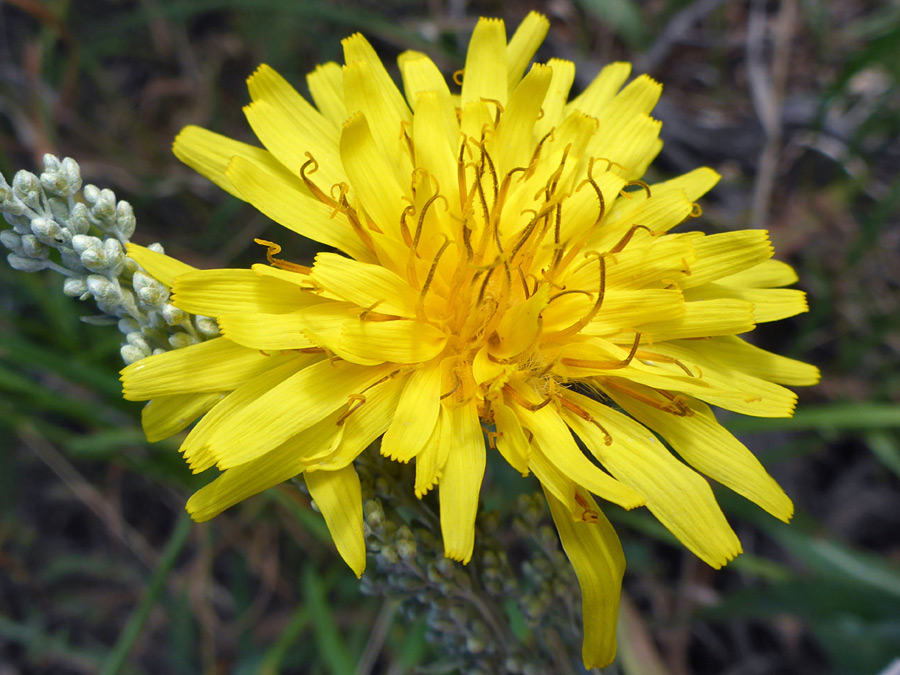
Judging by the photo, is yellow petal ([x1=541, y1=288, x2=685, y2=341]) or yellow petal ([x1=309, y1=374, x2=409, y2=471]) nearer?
yellow petal ([x1=309, y1=374, x2=409, y2=471])

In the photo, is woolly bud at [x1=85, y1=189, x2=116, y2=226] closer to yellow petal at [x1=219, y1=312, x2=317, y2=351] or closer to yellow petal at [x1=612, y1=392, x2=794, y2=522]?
yellow petal at [x1=219, y1=312, x2=317, y2=351]

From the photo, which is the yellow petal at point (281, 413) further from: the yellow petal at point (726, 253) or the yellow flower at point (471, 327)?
the yellow petal at point (726, 253)

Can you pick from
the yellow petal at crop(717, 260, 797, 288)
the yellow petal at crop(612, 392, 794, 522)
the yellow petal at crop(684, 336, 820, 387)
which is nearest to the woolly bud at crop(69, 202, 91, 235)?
the yellow petal at crop(612, 392, 794, 522)

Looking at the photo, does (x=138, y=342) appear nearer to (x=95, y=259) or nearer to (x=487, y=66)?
(x=95, y=259)

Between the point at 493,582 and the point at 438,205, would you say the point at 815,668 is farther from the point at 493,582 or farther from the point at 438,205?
the point at 438,205

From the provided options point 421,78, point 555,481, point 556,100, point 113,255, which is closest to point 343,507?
point 555,481
